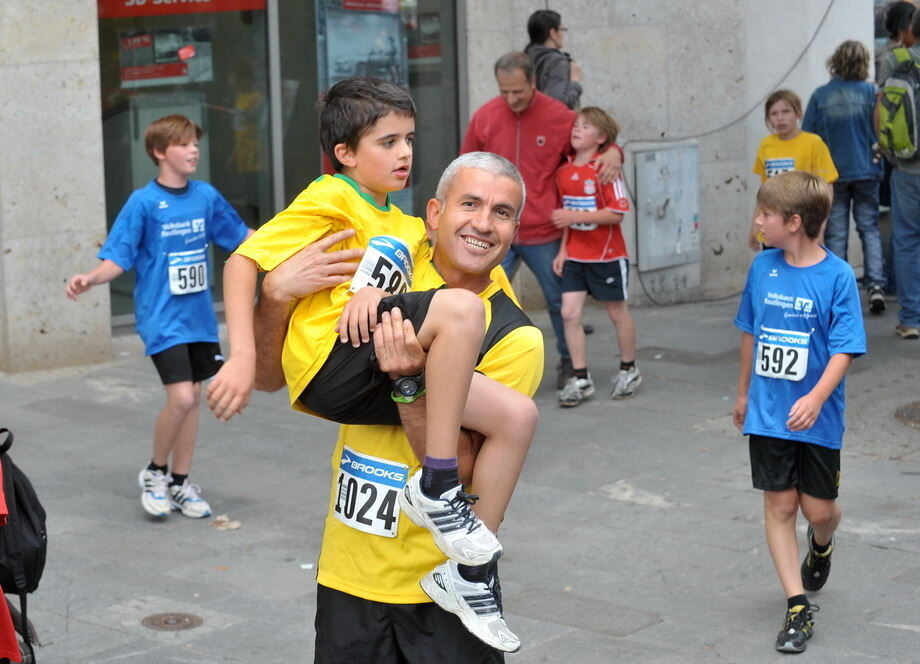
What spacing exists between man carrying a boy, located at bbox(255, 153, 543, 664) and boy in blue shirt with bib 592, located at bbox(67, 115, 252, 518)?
130 inches

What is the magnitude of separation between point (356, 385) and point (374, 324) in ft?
0.53

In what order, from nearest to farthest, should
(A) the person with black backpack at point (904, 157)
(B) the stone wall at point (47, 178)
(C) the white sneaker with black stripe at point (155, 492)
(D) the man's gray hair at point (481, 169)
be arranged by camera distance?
1. (D) the man's gray hair at point (481, 169)
2. (C) the white sneaker with black stripe at point (155, 492)
3. (B) the stone wall at point (47, 178)
4. (A) the person with black backpack at point (904, 157)

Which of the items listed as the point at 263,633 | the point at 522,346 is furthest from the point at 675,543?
the point at 522,346

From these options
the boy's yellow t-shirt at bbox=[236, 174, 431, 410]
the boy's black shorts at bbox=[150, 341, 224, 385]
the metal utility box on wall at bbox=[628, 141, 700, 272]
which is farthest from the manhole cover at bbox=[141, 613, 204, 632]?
the metal utility box on wall at bbox=[628, 141, 700, 272]

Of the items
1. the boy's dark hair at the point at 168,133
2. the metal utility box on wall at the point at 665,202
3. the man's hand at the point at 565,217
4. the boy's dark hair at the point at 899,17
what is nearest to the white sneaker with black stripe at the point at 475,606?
the boy's dark hair at the point at 168,133

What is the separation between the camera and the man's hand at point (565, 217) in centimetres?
891

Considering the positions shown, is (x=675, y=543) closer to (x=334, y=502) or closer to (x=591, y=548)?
(x=591, y=548)

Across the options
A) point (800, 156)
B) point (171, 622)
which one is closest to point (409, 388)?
point (171, 622)

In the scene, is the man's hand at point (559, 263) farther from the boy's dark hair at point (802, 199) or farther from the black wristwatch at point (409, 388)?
the black wristwatch at point (409, 388)

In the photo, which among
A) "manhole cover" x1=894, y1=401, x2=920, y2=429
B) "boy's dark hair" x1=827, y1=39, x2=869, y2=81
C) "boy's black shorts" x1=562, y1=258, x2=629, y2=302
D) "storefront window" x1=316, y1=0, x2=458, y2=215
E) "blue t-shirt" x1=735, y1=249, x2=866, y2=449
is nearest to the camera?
"blue t-shirt" x1=735, y1=249, x2=866, y2=449

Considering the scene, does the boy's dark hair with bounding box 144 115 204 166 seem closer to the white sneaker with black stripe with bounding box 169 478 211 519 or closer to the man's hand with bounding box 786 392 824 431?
the white sneaker with black stripe with bounding box 169 478 211 519

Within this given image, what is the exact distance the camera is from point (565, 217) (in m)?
8.92

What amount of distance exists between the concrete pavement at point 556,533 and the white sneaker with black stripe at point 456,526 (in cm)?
205

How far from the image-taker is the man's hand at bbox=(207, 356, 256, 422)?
3.39 metres
